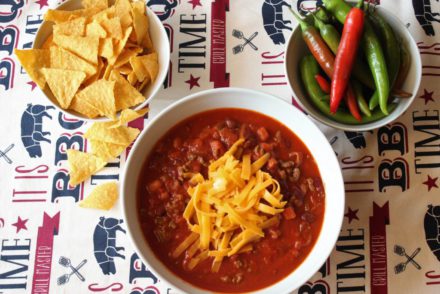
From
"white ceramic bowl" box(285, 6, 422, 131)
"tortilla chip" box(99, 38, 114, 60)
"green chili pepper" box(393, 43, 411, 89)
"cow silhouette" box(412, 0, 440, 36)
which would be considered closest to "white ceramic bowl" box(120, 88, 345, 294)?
"white ceramic bowl" box(285, 6, 422, 131)

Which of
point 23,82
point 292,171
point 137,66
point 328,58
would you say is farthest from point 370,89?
point 23,82

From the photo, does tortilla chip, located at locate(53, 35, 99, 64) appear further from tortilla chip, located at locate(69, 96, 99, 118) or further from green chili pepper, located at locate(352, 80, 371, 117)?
green chili pepper, located at locate(352, 80, 371, 117)

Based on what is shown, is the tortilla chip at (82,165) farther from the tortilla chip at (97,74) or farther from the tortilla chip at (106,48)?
the tortilla chip at (106,48)

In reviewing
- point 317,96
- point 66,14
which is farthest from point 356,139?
point 66,14

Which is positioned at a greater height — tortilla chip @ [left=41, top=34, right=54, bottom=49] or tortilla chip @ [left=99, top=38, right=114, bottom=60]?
tortilla chip @ [left=41, top=34, right=54, bottom=49]

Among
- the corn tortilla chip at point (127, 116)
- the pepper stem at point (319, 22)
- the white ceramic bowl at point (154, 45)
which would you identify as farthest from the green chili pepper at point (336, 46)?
the corn tortilla chip at point (127, 116)

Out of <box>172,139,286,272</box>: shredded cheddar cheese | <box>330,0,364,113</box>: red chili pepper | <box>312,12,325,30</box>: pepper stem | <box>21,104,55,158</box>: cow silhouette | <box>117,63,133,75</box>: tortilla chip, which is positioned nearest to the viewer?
<box>172,139,286,272</box>: shredded cheddar cheese

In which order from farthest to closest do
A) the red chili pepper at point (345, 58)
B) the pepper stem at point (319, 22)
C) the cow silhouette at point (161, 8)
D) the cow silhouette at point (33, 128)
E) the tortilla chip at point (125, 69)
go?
the cow silhouette at point (161, 8)
the cow silhouette at point (33, 128)
the tortilla chip at point (125, 69)
the pepper stem at point (319, 22)
the red chili pepper at point (345, 58)

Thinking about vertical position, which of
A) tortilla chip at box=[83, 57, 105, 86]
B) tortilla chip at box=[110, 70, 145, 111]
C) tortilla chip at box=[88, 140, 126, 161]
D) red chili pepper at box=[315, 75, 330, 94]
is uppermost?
tortilla chip at box=[83, 57, 105, 86]
